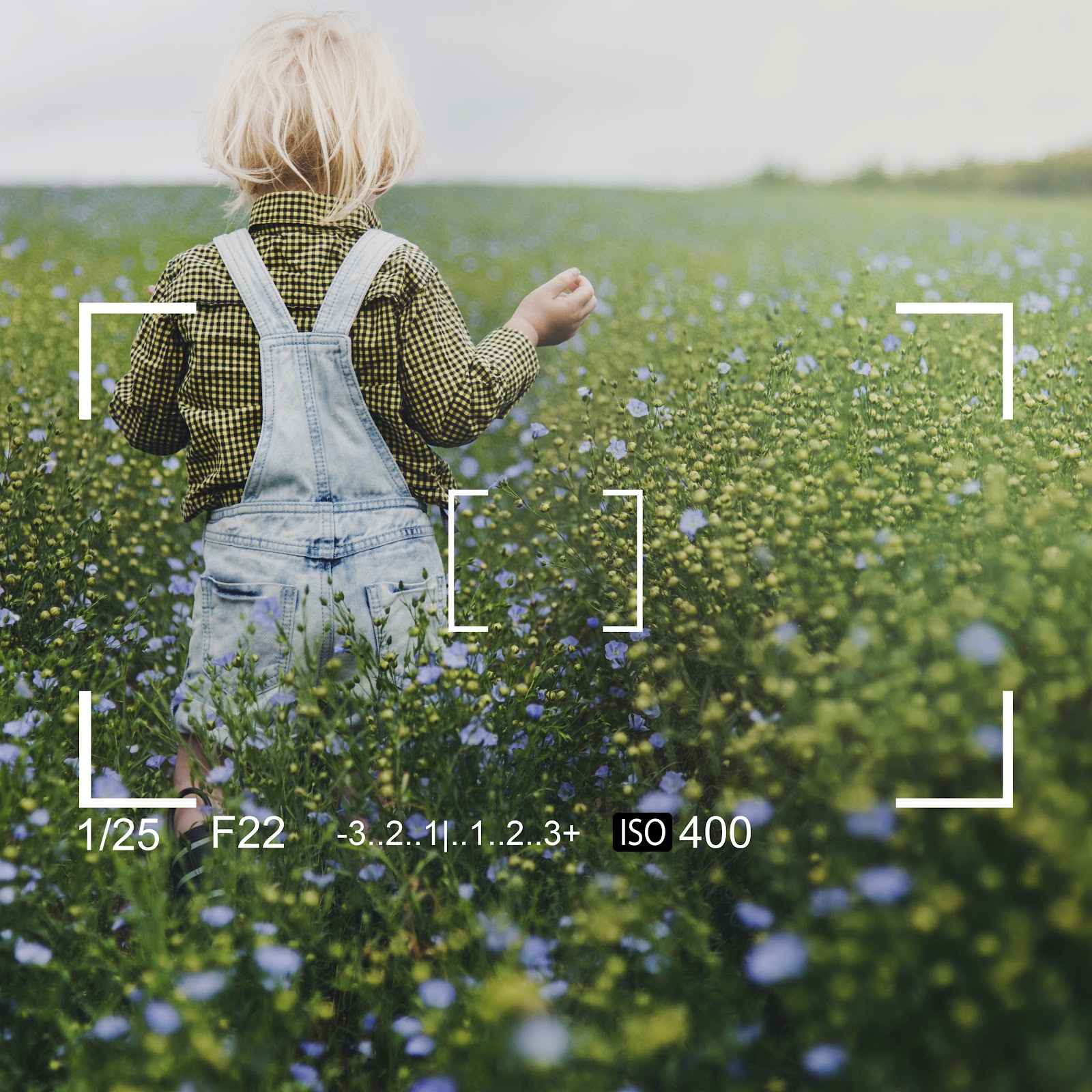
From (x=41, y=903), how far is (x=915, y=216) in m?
8.98

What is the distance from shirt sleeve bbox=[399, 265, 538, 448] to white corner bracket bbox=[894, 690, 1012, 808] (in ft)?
4.05

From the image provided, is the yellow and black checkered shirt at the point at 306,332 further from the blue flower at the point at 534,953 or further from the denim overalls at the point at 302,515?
the blue flower at the point at 534,953

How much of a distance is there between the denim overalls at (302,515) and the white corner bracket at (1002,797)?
1086mm

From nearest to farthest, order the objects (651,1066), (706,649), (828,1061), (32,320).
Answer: (828,1061) < (651,1066) < (706,649) < (32,320)

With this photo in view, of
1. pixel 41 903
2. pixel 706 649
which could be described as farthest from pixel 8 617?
pixel 706 649

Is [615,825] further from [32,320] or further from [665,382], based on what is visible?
[32,320]

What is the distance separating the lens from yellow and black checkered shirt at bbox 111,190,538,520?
1978 mm

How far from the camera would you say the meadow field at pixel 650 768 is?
1.14 m

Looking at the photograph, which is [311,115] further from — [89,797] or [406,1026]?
[406,1026]

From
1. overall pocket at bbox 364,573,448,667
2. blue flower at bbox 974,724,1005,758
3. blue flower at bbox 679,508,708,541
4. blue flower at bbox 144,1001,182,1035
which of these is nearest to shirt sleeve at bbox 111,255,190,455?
overall pocket at bbox 364,573,448,667

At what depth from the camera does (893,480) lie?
2.01 m

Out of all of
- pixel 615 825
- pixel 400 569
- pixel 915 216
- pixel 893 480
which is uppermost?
pixel 915 216

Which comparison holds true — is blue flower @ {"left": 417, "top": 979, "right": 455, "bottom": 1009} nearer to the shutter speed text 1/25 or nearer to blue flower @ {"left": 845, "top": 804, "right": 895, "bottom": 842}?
the shutter speed text 1/25

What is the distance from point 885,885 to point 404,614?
47.8 inches
